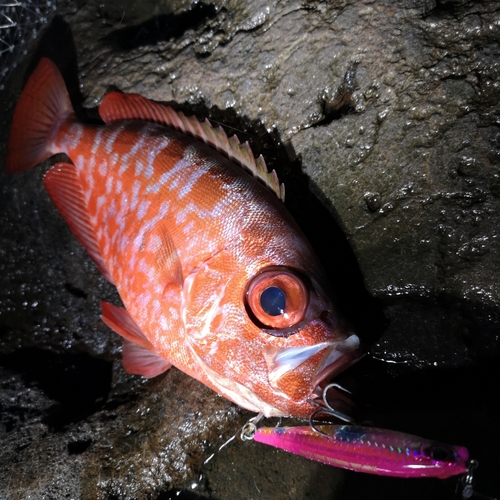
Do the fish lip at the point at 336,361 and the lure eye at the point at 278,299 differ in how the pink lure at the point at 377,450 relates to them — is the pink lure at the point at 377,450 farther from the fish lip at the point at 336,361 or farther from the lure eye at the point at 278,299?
the lure eye at the point at 278,299

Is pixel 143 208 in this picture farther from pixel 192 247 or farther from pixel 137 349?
pixel 137 349

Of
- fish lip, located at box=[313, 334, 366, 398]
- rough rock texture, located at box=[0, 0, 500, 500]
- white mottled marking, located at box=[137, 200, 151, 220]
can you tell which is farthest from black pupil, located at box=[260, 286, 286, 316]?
white mottled marking, located at box=[137, 200, 151, 220]

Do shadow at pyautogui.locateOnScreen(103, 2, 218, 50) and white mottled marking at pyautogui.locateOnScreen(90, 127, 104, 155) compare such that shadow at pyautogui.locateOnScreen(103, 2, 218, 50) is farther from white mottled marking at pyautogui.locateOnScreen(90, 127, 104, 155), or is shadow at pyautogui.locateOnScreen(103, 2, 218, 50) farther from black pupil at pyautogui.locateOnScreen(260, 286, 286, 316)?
black pupil at pyautogui.locateOnScreen(260, 286, 286, 316)

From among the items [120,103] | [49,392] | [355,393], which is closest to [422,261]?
[355,393]

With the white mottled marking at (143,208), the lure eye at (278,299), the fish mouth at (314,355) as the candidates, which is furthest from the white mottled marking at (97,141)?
the fish mouth at (314,355)

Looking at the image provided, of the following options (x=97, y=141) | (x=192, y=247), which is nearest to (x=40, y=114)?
(x=97, y=141)

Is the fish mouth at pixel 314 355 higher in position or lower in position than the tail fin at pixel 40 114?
lower
